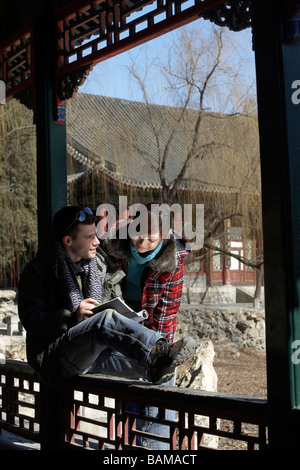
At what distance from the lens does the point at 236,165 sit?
35.4 ft

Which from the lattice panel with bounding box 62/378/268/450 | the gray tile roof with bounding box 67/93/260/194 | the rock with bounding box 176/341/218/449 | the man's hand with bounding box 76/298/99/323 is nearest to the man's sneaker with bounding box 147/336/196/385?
the lattice panel with bounding box 62/378/268/450

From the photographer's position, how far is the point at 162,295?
7.98ft

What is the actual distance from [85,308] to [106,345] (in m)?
0.18

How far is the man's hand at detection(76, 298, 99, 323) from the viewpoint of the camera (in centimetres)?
218

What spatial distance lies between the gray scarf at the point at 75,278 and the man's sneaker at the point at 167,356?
1.52ft

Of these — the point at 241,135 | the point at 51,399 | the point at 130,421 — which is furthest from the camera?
the point at 241,135

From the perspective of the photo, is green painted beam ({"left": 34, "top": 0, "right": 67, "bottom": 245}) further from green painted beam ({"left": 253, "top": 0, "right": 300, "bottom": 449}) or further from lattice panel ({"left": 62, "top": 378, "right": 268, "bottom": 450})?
green painted beam ({"left": 253, "top": 0, "right": 300, "bottom": 449})

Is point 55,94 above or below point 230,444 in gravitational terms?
above

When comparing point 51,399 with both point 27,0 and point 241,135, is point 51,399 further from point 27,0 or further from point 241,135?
point 241,135

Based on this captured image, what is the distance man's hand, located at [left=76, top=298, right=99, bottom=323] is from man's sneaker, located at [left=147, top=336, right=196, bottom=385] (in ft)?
1.12

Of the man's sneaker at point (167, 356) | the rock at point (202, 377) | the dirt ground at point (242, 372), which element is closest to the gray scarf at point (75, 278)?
the man's sneaker at point (167, 356)

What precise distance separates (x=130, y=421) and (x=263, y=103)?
1.28 metres

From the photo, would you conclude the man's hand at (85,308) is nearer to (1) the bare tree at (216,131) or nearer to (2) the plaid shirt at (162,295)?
(2) the plaid shirt at (162,295)

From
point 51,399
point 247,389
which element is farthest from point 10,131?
point 51,399
